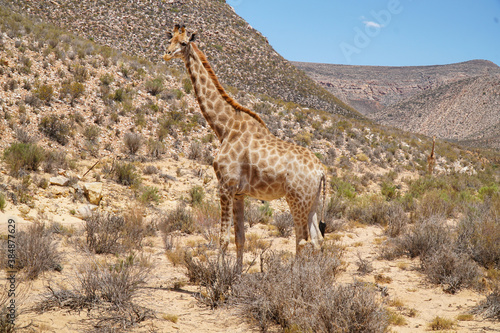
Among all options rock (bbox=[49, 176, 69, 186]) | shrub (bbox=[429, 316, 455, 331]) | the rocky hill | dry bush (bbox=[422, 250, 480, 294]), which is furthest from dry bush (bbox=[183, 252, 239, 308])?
the rocky hill

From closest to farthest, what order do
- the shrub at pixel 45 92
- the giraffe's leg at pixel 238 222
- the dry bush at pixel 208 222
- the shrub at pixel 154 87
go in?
the giraffe's leg at pixel 238 222 < the dry bush at pixel 208 222 < the shrub at pixel 45 92 < the shrub at pixel 154 87

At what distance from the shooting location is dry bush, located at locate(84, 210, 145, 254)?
7.04 meters

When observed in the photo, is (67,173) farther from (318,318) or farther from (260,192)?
(318,318)

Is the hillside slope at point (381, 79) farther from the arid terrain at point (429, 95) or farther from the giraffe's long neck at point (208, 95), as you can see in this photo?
the giraffe's long neck at point (208, 95)

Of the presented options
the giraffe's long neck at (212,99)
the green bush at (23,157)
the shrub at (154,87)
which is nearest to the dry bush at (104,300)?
the giraffe's long neck at (212,99)

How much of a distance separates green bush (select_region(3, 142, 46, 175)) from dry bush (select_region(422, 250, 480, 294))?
35.2 ft

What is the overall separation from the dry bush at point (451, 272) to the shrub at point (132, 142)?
11.7 metres

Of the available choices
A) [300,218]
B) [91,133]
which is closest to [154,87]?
[91,133]

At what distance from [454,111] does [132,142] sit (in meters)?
87.2

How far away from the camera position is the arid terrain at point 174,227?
14.2 feet

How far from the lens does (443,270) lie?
6.09 metres

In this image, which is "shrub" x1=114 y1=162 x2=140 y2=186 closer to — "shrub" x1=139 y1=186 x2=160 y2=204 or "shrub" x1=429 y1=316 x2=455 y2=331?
"shrub" x1=139 y1=186 x2=160 y2=204

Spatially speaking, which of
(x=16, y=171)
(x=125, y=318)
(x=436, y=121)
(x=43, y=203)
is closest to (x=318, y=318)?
(x=125, y=318)

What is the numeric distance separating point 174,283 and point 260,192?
2.06 metres
